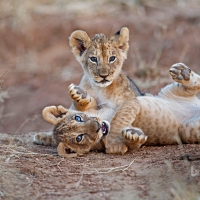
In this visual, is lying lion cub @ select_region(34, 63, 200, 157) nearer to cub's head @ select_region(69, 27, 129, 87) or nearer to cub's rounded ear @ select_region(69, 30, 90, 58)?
cub's head @ select_region(69, 27, 129, 87)

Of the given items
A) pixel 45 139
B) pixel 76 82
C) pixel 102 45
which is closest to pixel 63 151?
pixel 45 139

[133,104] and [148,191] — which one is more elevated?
[133,104]

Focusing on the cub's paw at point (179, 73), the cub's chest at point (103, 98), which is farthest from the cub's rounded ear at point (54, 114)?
the cub's paw at point (179, 73)

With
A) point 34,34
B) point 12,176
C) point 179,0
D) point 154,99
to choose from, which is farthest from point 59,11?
→ point 12,176

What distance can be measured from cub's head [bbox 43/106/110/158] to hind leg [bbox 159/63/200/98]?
957mm

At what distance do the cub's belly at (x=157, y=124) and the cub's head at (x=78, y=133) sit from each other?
0.53 meters

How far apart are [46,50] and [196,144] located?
318 inches

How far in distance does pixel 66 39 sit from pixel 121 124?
7.83 m

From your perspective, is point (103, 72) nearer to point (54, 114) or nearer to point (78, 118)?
point (78, 118)

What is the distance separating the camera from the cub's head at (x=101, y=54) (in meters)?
5.64

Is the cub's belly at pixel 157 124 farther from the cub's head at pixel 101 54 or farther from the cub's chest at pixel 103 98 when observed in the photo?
the cub's head at pixel 101 54

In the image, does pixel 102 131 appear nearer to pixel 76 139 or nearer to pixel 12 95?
pixel 76 139

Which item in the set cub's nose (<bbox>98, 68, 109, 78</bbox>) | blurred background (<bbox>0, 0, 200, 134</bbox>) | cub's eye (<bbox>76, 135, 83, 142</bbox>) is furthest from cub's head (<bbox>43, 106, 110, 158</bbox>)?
blurred background (<bbox>0, 0, 200, 134</bbox>)

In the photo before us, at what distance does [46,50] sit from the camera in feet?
43.4
